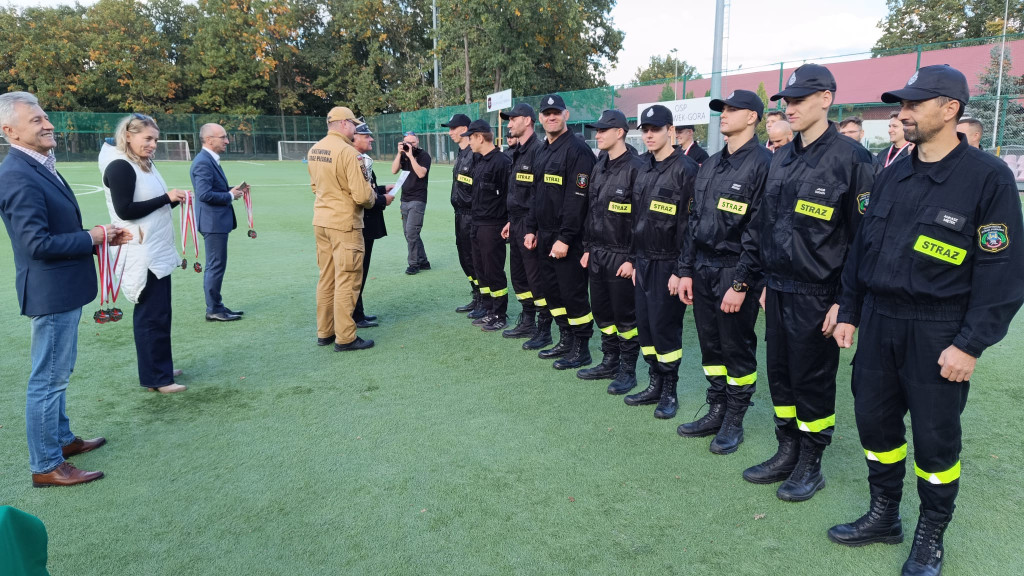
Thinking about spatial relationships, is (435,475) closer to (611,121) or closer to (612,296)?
(612,296)

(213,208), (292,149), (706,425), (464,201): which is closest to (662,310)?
(706,425)

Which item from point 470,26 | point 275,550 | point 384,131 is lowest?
point 275,550

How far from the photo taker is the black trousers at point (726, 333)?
12.5ft

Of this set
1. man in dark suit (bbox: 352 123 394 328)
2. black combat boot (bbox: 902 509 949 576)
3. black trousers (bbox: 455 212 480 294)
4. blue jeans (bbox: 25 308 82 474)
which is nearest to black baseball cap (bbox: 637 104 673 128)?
black combat boot (bbox: 902 509 949 576)

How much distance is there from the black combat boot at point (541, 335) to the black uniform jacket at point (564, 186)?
2.98ft

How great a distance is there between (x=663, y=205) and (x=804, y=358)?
4.80 feet

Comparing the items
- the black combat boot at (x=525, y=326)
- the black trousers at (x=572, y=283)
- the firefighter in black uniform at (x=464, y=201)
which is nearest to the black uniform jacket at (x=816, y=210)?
the black trousers at (x=572, y=283)

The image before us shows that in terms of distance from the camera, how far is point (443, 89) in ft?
141

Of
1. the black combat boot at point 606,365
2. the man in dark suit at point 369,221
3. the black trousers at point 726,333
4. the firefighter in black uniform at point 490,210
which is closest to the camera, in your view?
the black trousers at point 726,333

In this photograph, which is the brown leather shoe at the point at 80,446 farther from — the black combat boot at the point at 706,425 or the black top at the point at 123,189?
the black combat boot at the point at 706,425

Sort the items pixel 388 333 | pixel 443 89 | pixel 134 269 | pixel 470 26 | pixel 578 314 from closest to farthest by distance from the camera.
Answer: pixel 134 269, pixel 578 314, pixel 388 333, pixel 470 26, pixel 443 89

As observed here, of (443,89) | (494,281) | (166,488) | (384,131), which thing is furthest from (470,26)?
(166,488)

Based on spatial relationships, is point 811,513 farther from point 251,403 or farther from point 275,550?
point 251,403

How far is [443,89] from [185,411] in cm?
4105
